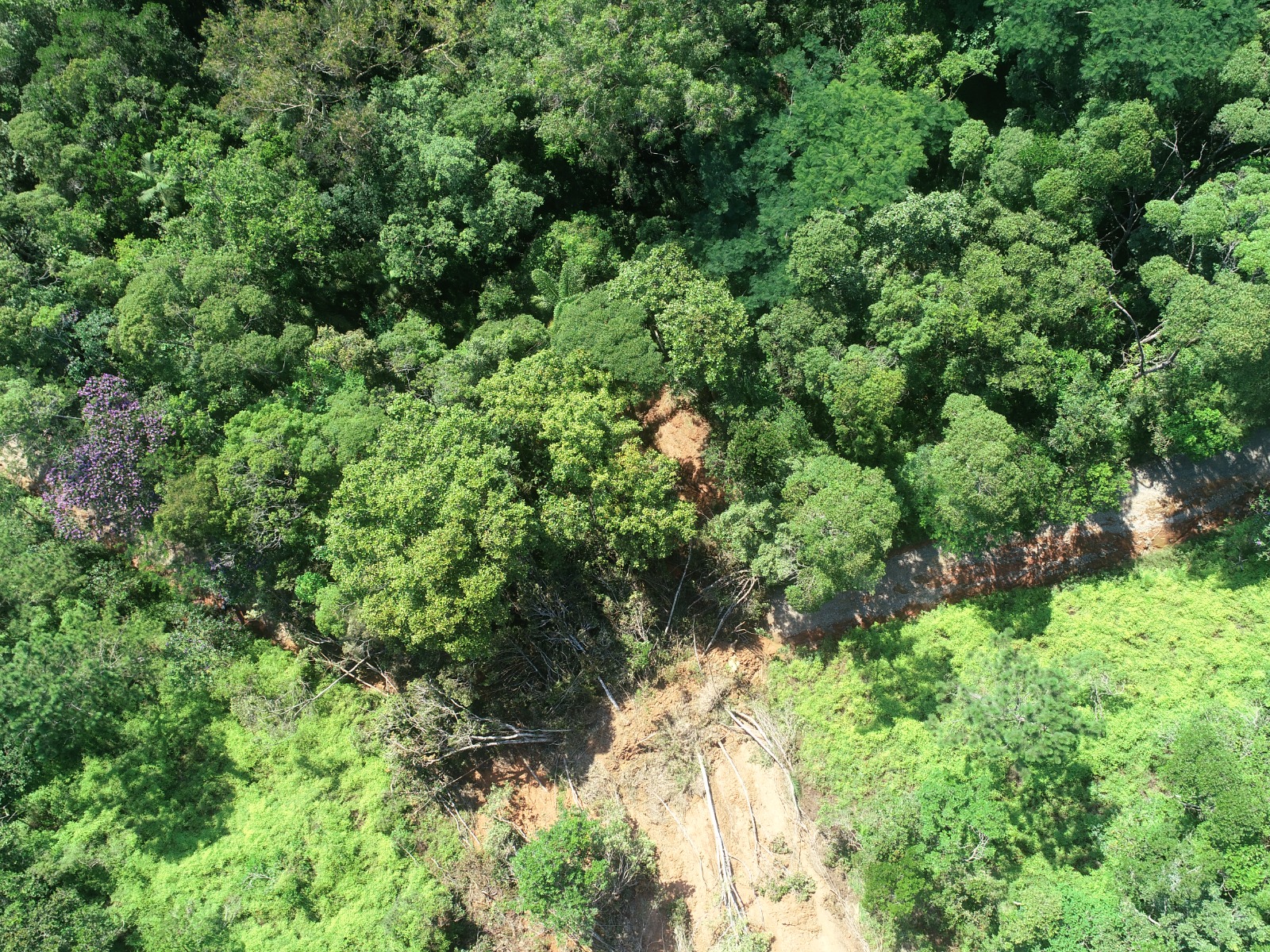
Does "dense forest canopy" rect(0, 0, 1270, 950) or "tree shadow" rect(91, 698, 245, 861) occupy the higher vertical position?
"dense forest canopy" rect(0, 0, 1270, 950)

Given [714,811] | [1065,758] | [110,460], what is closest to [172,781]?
[110,460]

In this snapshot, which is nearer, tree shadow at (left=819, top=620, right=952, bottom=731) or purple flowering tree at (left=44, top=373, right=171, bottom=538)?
purple flowering tree at (left=44, top=373, right=171, bottom=538)

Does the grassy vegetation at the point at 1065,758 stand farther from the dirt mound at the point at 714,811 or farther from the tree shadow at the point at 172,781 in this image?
the tree shadow at the point at 172,781

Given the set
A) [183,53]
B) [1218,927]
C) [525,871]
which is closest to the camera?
[1218,927]

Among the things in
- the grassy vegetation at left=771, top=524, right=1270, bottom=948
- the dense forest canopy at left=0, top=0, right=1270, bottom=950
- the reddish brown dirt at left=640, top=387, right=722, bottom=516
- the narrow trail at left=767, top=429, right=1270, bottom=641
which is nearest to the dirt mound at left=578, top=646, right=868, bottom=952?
the grassy vegetation at left=771, top=524, right=1270, bottom=948

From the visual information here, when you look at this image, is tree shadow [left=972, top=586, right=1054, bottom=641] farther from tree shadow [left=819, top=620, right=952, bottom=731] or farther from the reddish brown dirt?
the reddish brown dirt

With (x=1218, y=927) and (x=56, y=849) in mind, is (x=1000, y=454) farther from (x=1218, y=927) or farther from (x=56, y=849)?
(x=56, y=849)

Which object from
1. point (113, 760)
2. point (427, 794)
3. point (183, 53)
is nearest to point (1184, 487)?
point (427, 794)
